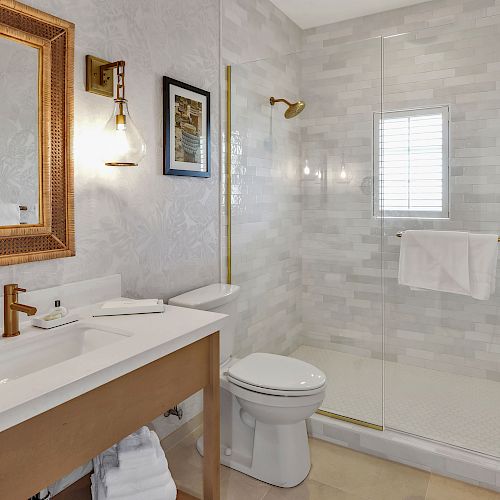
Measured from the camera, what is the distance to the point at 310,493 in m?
1.86

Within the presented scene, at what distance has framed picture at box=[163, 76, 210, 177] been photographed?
2055 mm

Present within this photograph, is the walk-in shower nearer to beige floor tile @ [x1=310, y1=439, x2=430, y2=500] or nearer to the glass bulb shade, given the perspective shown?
beige floor tile @ [x1=310, y1=439, x2=430, y2=500]

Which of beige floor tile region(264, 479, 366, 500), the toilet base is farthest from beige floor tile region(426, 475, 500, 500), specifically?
the toilet base

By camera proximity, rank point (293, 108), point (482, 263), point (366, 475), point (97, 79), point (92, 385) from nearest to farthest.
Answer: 1. point (92, 385)
2. point (97, 79)
3. point (366, 475)
4. point (482, 263)
5. point (293, 108)

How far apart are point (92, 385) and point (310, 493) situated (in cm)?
126

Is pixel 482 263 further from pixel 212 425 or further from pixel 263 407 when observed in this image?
pixel 212 425

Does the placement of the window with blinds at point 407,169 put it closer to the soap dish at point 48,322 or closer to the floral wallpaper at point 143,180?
the floral wallpaper at point 143,180

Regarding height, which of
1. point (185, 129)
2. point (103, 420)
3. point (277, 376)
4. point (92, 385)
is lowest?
point (277, 376)

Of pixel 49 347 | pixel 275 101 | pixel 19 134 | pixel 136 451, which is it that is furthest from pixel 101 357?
pixel 275 101

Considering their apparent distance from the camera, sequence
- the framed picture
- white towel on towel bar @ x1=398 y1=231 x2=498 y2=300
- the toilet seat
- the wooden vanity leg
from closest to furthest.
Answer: the wooden vanity leg, the toilet seat, the framed picture, white towel on towel bar @ x1=398 y1=231 x2=498 y2=300

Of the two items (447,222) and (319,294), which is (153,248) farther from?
(447,222)

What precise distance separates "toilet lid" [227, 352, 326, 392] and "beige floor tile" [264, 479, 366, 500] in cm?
46

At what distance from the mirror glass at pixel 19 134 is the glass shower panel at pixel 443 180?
1657 millimetres

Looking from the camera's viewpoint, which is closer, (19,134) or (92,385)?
(92,385)
